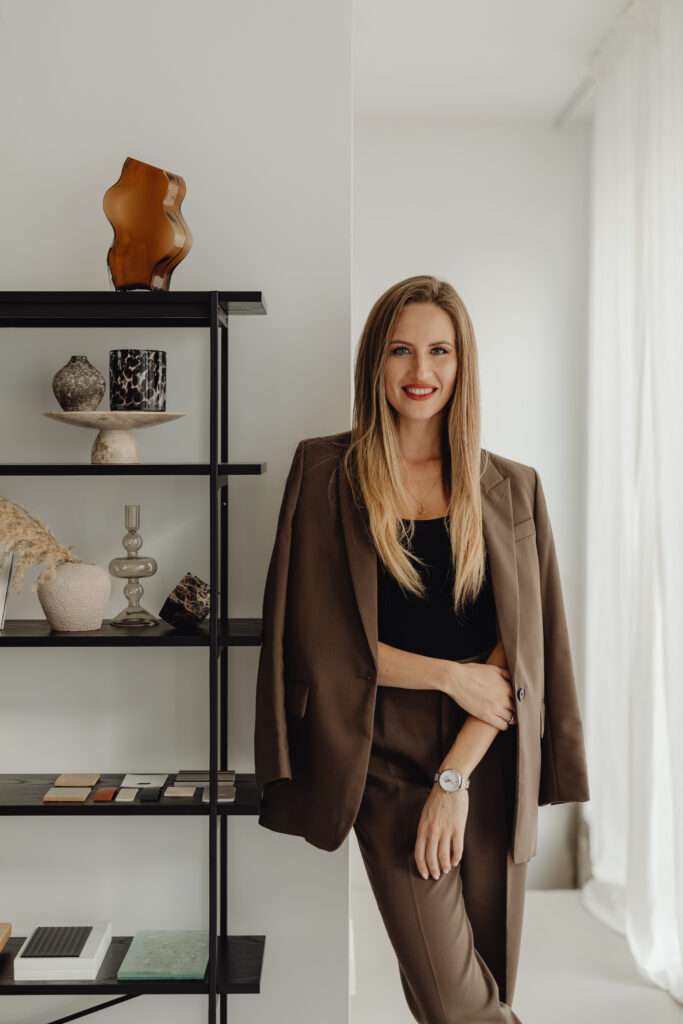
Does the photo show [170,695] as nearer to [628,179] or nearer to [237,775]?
[237,775]

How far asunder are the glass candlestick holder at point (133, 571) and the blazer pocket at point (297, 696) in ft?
1.12

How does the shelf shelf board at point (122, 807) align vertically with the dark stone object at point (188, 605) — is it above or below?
below

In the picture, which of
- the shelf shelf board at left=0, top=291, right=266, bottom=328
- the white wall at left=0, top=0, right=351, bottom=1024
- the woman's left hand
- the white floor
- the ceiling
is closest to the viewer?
the woman's left hand

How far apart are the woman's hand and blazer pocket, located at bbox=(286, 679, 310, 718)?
0.26 m

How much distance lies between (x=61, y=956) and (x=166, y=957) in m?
0.21

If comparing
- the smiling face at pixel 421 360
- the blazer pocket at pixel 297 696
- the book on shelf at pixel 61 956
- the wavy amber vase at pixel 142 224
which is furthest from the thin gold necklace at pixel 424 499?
the book on shelf at pixel 61 956

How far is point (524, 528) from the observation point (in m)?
1.90

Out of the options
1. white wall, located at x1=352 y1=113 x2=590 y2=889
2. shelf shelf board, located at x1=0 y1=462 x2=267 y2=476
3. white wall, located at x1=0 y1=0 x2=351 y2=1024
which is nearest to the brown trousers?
white wall, located at x1=0 y1=0 x2=351 y2=1024

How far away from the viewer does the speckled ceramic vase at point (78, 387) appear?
189cm

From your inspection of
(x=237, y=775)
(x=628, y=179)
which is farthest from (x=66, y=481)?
(x=628, y=179)

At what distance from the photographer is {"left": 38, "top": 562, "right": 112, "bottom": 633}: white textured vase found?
1889mm

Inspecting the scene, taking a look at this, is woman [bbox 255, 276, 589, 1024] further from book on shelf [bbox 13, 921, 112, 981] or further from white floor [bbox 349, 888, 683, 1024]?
white floor [bbox 349, 888, 683, 1024]

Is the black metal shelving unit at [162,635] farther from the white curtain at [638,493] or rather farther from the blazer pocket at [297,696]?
the white curtain at [638,493]

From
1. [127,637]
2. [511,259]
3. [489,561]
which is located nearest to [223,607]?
[127,637]
